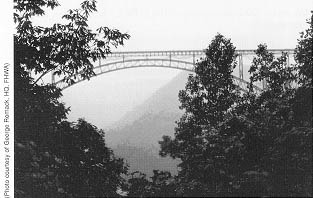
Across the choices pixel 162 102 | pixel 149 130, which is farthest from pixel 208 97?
pixel 162 102

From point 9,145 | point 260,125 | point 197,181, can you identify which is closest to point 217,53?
point 260,125

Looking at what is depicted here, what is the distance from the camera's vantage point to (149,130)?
100m

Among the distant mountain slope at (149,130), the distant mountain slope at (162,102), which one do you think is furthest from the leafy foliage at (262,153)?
the distant mountain slope at (162,102)

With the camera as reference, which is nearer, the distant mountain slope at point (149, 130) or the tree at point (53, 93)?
the tree at point (53, 93)

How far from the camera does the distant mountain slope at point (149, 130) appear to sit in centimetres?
7550

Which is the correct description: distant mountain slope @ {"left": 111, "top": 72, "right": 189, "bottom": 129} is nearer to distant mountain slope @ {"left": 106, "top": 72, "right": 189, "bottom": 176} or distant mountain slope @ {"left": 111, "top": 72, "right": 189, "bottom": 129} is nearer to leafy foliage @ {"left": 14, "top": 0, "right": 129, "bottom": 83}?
distant mountain slope @ {"left": 106, "top": 72, "right": 189, "bottom": 176}

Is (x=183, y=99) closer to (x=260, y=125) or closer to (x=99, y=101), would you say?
(x=260, y=125)

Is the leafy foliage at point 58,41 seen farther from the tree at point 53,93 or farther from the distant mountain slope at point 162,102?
the distant mountain slope at point 162,102

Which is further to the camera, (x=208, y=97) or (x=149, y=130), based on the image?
(x=149, y=130)

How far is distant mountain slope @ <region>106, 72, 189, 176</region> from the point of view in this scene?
75500 millimetres

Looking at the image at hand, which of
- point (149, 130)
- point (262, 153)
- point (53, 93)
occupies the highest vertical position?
point (149, 130)

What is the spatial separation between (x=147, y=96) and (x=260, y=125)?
121 metres

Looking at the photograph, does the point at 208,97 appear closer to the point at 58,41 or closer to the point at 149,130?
the point at 58,41

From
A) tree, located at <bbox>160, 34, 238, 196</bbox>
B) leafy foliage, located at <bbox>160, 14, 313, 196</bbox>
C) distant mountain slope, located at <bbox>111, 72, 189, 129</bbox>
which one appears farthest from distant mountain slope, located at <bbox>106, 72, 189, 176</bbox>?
leafy foliage, located at <bbox>160, 14, 313, 196</bbox>
